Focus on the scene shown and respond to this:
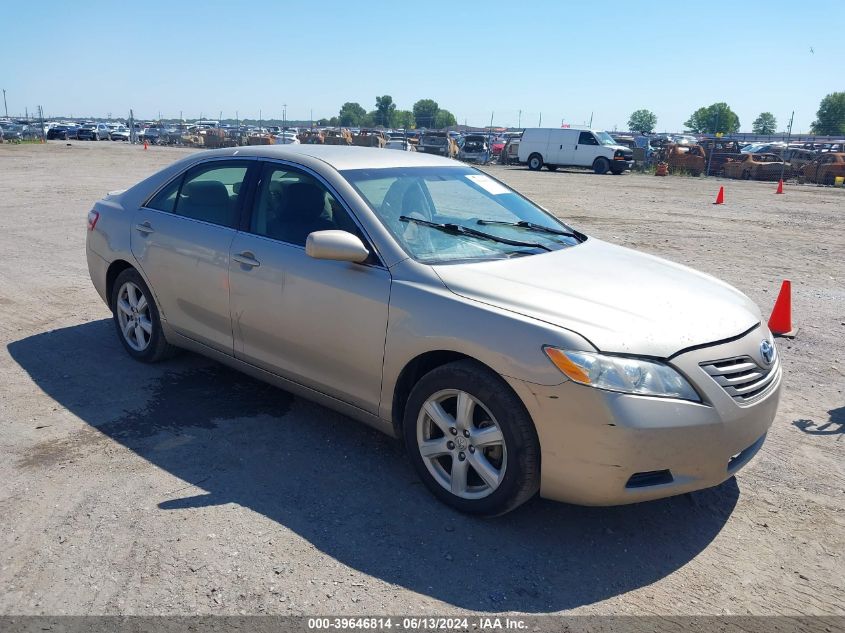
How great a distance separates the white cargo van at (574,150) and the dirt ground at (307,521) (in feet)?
99.9

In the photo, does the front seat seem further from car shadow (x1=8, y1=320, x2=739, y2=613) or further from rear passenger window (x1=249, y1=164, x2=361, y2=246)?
car shadow (x1=8, y1=320, x2=739, y2=613)

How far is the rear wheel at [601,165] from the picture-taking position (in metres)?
34.8

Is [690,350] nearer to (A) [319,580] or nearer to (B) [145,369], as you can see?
(A) [319,580]

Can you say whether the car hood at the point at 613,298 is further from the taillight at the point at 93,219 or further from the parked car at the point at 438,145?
the parked car at the point at 438,145

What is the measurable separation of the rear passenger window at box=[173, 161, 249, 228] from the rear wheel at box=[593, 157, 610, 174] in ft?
105

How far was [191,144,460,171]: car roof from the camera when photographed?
4.48 meters

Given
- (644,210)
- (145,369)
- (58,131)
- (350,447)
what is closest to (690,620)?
(350,447)

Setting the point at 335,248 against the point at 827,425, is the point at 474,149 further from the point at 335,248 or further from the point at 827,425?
the point at 335,248

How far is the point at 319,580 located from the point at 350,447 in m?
1.28

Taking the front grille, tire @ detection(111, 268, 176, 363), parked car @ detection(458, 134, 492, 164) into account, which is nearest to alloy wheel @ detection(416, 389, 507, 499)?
the front grille

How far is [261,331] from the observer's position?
174 inches

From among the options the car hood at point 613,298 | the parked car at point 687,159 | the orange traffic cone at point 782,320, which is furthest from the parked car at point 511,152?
the car hood at point 613,298

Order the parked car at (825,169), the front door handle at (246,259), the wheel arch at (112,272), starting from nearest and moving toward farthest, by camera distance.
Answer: the front door handle at (246,259) → the wheel arch at (112,272) → the parked car at (825,169)

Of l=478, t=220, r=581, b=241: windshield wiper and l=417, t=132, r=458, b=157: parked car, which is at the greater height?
l=417, t=132, r=458, b=157: parked car
